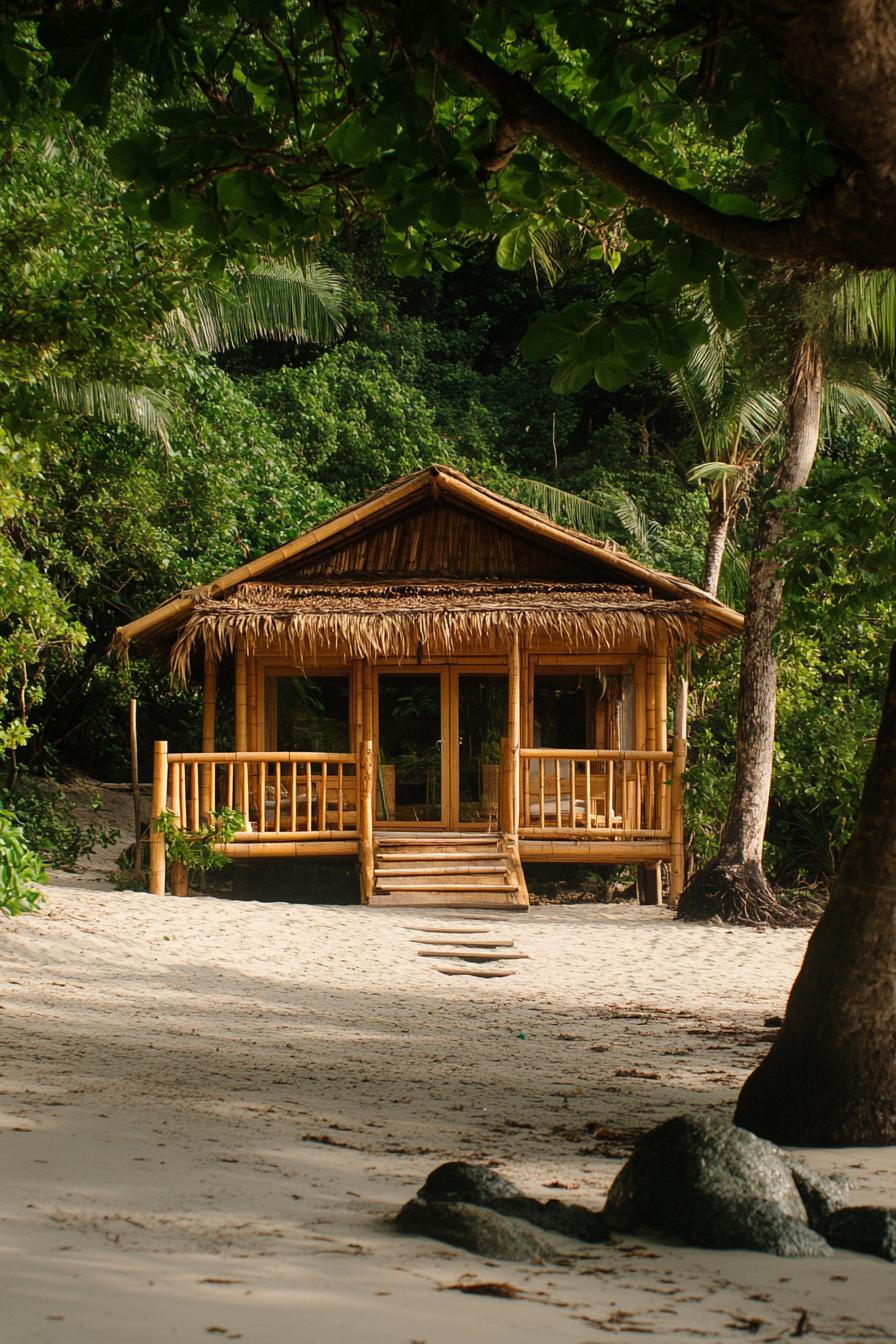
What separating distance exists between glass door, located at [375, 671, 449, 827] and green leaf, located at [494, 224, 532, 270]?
10917mm

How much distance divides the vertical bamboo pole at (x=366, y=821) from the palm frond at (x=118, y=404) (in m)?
4.42

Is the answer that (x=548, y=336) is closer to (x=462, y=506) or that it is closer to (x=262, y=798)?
(x=262, y=798)

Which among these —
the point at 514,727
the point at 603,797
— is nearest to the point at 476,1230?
the point at 514,727

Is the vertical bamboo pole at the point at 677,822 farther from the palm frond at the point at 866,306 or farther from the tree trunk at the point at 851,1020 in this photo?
the tree trunk at the point at 851,1020

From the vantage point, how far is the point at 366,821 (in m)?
12.9

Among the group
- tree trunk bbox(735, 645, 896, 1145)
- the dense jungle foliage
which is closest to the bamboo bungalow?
the dense jungle foliage

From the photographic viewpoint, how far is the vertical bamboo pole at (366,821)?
12758 mm

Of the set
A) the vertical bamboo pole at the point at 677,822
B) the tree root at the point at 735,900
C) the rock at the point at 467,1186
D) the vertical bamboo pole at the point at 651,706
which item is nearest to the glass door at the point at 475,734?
the vertical bamboo pole at the point at 651,706

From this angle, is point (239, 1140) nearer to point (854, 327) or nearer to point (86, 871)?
point (854, 327)

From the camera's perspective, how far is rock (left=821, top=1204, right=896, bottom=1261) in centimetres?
316

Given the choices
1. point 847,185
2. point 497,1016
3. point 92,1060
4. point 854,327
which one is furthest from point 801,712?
point 847,185

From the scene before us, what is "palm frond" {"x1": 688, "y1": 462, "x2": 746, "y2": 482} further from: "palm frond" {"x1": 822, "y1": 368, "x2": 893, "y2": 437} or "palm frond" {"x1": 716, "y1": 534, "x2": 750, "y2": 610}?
"palm frond" {"x1": 716, "y1": 534, "x2": 750, "y2": 610}

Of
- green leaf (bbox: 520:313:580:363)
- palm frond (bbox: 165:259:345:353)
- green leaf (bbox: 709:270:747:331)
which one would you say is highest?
palm frond (bbox: 165:259:345:353)

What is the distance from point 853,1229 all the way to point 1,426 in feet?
23.0
